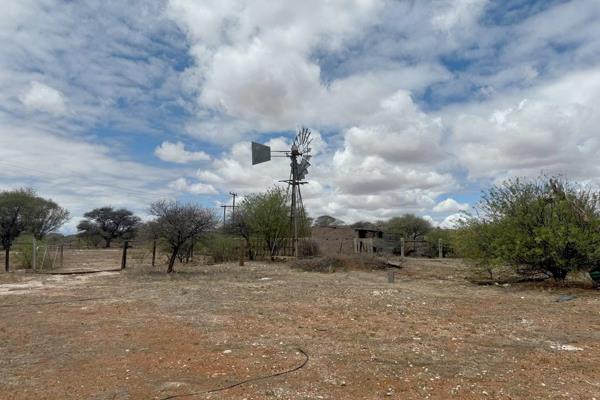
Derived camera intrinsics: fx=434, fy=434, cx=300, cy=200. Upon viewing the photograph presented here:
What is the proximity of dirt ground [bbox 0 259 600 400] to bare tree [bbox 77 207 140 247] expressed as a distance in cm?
4948

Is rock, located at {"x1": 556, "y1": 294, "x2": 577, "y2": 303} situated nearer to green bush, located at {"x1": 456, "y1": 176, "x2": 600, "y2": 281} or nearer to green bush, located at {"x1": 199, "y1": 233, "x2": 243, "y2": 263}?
green bush, located at {"x1": 456, "y1": 176, "x2": 600, "y2": 281}

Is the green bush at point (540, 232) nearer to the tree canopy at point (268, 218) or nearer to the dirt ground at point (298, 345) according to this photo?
the dirt ground at point (298, 345)

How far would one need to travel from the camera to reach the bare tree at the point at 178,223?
17.2 metres

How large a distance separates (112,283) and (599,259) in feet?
48.5

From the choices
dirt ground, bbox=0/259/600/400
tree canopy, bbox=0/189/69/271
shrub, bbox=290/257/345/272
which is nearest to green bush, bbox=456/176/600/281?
dirt ground, bbox=0/259/600/400

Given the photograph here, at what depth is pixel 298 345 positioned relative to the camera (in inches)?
249

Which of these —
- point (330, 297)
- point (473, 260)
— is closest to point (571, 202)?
point (473, 260)

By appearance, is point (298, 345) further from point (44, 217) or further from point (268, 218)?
point (44, 217)

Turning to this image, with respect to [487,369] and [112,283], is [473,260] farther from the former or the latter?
[112,283]

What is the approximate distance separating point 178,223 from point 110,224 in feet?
152

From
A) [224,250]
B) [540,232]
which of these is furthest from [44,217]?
[540,232]

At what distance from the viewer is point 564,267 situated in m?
12.8

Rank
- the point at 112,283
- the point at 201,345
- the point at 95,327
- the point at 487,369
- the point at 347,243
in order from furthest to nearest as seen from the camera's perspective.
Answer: the point at 347,243
the point at 112,283
the point at 95,327
the point at 201,345
the point at 487,369

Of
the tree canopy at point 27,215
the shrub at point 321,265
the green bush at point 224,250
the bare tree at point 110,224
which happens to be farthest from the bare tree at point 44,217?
the shrub at point 321,265
